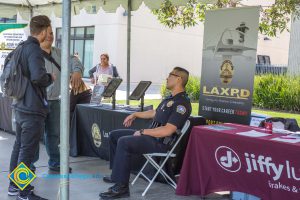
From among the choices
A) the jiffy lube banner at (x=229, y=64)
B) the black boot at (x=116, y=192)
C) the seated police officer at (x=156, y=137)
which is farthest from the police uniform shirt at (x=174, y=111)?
the black boot at (x=116, y=192)

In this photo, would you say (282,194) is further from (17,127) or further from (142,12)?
(142,12)

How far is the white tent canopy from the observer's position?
6.90 metres

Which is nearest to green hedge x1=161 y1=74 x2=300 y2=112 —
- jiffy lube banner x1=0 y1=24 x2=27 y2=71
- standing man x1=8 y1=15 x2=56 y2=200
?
jiffy lube banner x1=0 y1=24 x2=27 y2=71

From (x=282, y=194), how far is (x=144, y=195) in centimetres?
149

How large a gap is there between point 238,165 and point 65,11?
7.46 feet

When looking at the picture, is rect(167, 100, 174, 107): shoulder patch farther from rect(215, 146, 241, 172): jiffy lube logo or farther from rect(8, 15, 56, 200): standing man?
rect(8, 15, 56, 200): standing man

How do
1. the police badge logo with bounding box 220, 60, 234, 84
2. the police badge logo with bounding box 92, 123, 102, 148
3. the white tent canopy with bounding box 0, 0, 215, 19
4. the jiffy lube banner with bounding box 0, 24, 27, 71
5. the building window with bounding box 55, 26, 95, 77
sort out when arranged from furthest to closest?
the building window with bounding box 55, 26, 95, 77, the jiffy lube banner with bounding box 0, 24, 27, 71, the white tent canopy with bounding box 0, 0, 215, 19, the police badge logo with bounding box 92, 123, 102, 148, the police badge logo with bounding box 220, 60, 234, 84

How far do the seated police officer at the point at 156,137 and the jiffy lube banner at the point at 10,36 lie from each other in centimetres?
445

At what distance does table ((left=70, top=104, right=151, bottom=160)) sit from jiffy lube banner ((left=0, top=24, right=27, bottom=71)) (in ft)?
8.41

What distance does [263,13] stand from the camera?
8.75 meters

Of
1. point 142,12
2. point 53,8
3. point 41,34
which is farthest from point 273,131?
point 142,12

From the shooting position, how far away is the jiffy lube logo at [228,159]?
4038mm

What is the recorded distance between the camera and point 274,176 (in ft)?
12.4

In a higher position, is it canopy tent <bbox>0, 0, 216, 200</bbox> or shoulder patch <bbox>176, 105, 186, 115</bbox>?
canopy tent <bbox>0, 0, 216, 200</bbox>
